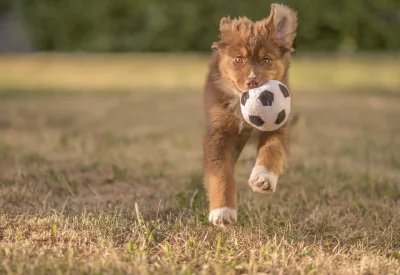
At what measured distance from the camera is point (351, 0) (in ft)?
64.5

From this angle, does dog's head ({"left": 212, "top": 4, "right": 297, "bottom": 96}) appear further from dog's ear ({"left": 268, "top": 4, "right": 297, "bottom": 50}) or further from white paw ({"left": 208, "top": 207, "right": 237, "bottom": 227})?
white paw ({"left": 208, "top": 207, "right": 237, "bottom": 227})

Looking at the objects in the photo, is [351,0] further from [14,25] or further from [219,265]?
[219,265]

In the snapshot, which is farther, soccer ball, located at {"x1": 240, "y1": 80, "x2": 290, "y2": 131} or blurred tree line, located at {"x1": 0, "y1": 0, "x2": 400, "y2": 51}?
blurred tree line, located at {"x1": 0, "y1": 0, "x2": 400, "y2": 51}

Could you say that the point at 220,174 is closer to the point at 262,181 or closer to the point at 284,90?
the point at 262,181

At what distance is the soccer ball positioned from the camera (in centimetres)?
372

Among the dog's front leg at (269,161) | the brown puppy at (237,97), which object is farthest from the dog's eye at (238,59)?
the dog's front leg at (269,161)

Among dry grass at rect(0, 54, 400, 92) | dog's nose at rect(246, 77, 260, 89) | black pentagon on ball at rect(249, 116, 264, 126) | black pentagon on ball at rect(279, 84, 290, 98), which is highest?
dog's nose at rect(246, 77, 260, 89)

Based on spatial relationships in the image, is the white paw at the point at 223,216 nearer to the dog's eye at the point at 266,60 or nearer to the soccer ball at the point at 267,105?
the soccer ball at the point at 267,105

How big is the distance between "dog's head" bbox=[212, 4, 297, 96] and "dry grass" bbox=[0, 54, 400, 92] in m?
9.64

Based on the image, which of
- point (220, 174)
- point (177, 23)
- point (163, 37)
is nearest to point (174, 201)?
point (220, 174)

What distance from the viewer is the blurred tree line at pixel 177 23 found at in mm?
19766

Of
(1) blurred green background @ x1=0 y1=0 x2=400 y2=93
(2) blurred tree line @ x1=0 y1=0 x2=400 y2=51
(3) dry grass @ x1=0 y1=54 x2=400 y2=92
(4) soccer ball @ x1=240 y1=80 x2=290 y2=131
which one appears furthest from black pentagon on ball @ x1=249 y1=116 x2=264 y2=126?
(2) blurred tree line @ x1=0 y1=0 x2=400 y2=51

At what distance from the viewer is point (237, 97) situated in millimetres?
3961

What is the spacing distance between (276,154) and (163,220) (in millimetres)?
784
